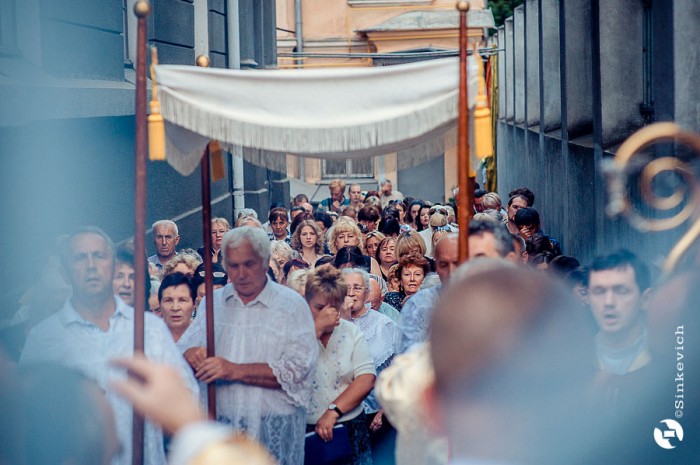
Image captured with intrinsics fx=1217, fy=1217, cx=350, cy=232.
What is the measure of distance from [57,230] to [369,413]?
2.68m

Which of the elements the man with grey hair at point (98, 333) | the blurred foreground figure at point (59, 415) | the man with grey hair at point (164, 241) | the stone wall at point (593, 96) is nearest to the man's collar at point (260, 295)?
the man with grey hair at point (98, 333)

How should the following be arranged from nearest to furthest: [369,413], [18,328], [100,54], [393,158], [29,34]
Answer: [393,158] < [18,328] < [369,413] < [29,34] < [100,54]

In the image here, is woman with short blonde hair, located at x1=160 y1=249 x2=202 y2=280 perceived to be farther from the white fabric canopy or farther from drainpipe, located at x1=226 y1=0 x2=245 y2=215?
drainpipe, located at x1=226 y1=0 x2=245 y2=215

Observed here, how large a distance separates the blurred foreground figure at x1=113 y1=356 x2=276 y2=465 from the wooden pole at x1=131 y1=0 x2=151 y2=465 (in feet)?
8.74

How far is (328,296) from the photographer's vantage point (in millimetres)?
6773

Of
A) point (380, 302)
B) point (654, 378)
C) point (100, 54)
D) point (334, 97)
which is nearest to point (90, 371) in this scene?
point (334, 97)

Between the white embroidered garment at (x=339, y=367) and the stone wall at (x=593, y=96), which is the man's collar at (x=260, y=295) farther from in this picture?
the stone wall at (x=593, y=96)

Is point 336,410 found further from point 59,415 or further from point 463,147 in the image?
point 59,415

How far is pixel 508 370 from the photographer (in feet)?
6.55

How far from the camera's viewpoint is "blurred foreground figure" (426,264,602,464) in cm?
200

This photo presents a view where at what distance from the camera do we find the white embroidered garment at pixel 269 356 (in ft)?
20.0

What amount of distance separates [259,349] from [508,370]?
4.23 meters

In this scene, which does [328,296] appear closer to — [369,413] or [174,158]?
[369,413]

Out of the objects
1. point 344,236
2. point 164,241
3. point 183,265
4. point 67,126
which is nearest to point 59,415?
point 183,265
